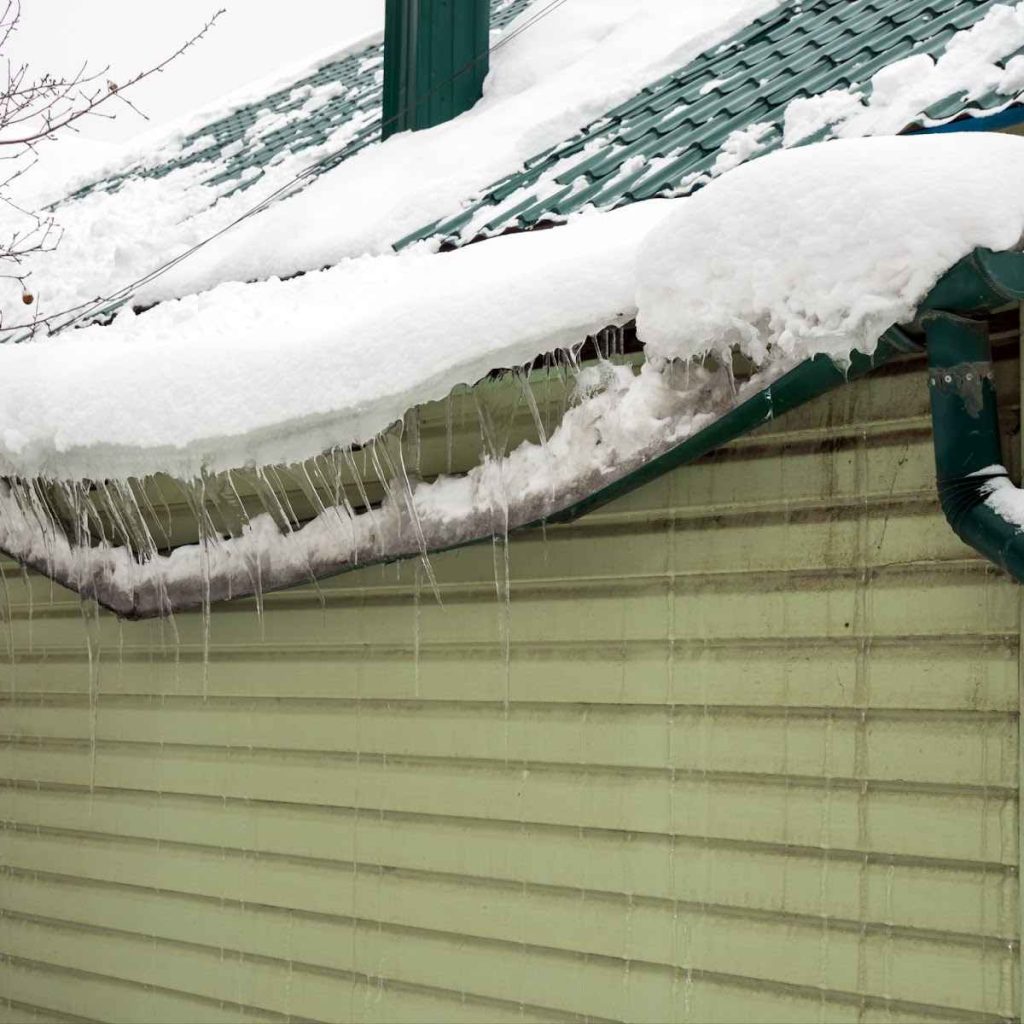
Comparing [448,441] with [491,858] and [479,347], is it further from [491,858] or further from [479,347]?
[491,858]

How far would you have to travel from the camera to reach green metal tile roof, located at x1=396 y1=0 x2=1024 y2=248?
3.82 m

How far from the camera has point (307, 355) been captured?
3717 millimetres

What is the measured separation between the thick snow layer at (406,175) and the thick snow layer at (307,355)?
1.29ft

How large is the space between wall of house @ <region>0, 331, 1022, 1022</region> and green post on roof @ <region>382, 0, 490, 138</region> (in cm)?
229

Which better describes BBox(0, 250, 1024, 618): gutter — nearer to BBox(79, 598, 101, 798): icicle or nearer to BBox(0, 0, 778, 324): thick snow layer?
BBox(0, 0, 778, 324): thick snow layer

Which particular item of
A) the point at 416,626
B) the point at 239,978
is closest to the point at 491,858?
the point at 416,626

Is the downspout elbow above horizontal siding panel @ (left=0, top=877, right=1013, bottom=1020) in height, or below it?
above

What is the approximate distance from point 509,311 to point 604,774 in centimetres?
135

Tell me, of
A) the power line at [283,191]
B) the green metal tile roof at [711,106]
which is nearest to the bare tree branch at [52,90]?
the power line at [283,191]

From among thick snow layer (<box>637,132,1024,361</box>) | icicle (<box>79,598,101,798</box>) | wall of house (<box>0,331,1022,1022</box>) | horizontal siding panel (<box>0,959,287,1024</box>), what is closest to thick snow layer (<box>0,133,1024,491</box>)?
thick snow layer (<box>637,132,1024,361</box>)

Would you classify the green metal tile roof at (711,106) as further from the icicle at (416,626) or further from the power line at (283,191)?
the power line at (283,191)

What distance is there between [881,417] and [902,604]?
48 centimetres

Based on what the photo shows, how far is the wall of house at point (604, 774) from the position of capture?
3.18 metres

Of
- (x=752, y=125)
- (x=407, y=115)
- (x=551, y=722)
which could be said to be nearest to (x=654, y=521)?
(x=551, y=722)
